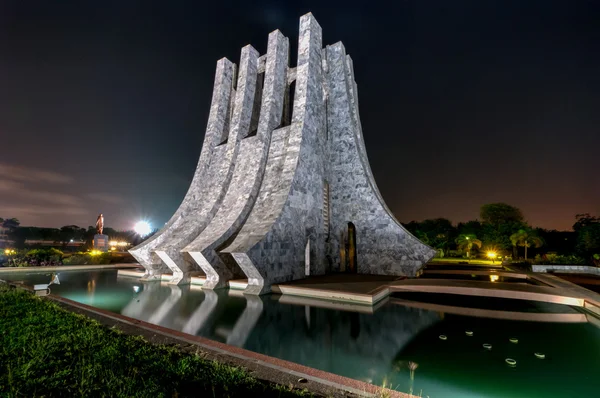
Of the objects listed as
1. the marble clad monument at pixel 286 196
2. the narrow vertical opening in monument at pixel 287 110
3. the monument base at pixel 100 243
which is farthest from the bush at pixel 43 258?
the narrow vertical opening in monument at pixel 287 110

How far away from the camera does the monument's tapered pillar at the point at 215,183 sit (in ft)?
37.6

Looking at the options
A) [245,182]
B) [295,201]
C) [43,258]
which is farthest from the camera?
[43,258]

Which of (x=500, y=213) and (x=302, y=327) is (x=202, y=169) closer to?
(x=302, y=327)

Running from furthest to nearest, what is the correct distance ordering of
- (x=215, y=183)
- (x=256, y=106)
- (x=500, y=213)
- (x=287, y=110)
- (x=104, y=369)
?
(x=500, y=213) → (x=256, y=106) → (x=287, y=110) → (x=215, y=183) → (x=104, y=369)

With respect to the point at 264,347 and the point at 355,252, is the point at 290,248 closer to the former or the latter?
the point at 355,252

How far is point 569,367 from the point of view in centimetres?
394

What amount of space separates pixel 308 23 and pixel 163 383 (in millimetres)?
15057

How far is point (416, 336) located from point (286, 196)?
21.1ft

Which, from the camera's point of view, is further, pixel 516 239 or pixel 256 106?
pixel 516 239

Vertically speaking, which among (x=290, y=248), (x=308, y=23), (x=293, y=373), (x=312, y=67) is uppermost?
(x=308, y=23)

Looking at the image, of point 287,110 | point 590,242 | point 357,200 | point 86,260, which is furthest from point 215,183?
point 590,242

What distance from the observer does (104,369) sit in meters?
3.05

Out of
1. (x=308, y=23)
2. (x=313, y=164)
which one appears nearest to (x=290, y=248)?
(x=313, y=164)

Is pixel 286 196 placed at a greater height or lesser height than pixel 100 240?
greater
